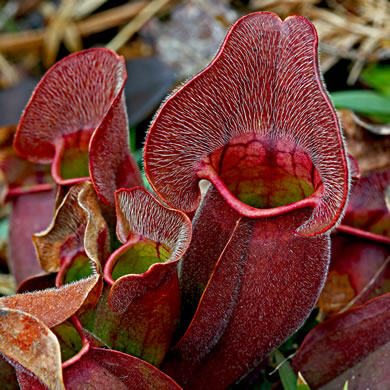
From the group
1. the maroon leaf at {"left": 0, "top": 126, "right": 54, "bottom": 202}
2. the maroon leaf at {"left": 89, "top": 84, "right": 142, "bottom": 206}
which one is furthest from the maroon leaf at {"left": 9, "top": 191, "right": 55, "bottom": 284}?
the maroon leaf at {"left": 89, "top": 84, "right": 142, "bottom": 206}

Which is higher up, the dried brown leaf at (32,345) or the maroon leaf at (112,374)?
the dried brown leaf at (32,345)

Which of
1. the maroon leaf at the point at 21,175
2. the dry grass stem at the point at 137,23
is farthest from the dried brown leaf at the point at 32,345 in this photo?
the dry grass stem at the point at 137,23

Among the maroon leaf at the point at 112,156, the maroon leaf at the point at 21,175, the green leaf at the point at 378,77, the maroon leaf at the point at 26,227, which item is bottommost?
the green leaf at the point at 378,77

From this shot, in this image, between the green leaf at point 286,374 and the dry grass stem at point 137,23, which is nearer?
the green leaf at point 286,374

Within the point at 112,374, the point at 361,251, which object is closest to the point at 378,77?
the point at 361,251

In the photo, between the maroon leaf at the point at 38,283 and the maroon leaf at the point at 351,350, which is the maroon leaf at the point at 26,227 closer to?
the maroon leaf at the point at 38,283

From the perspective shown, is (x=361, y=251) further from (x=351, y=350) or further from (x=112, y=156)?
(x=112, y=156)

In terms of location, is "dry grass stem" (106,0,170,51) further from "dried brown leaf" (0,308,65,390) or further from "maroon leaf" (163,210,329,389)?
"dried brown leaf" (0,308,65,390)
